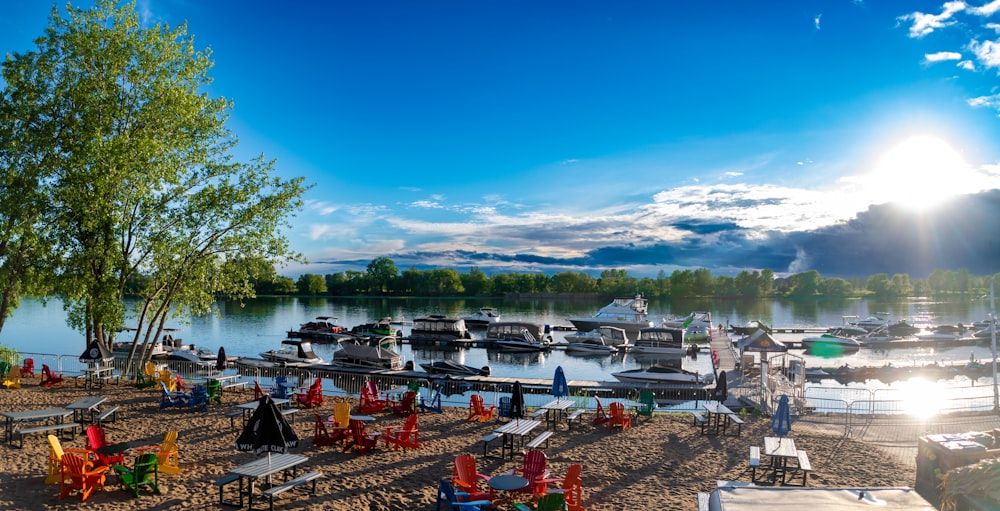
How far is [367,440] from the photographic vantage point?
44.5 feet

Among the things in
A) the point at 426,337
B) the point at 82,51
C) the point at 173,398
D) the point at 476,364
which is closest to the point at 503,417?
the point at 173,398

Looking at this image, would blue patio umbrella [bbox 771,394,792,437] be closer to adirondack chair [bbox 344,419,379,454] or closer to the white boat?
adirondack chair [bbox 344,419,379,454]

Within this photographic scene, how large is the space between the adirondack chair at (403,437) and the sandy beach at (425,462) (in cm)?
28

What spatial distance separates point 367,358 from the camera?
36.2 metres

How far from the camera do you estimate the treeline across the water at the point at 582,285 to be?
172750mm

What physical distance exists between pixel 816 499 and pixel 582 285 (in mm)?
180528

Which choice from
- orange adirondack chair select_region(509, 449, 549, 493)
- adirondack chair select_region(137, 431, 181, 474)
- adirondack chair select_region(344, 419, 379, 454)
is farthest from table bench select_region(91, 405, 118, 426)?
orange adirondack chair select_region(509, 449, 549, 493)

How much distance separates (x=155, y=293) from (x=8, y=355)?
856cm

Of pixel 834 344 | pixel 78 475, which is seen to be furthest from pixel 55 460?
pixel 834 344

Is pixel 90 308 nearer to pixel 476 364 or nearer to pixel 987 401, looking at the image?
pixel 476 364

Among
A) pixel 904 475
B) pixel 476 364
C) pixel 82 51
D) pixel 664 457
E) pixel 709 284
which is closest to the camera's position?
pixel 904 475

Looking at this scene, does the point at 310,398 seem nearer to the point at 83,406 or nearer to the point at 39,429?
the point at 83,406

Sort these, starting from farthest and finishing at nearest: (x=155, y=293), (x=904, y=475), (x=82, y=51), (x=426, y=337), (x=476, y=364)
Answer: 1. (x=426, y=337)
2. (x=476, y=364)
3. (x=155, y=293)
4. (x=82, y=51)
5. (x=904, y=475)

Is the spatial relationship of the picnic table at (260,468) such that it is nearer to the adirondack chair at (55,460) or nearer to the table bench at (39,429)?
the adirondack chair at (55,460)
